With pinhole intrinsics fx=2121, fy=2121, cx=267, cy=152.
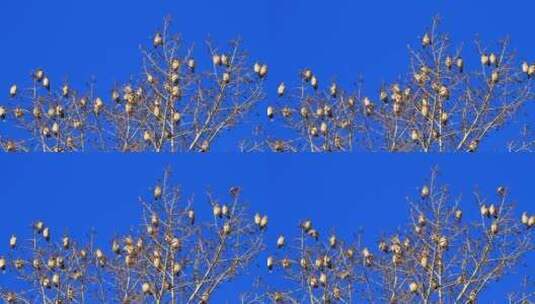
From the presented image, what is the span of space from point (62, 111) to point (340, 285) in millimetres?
2641

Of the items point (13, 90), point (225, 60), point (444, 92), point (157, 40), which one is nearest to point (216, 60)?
point (225, 60)

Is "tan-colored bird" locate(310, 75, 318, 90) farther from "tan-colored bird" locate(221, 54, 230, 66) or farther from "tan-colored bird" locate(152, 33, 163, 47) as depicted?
"tan-colored bird" locate(152, 33, 163, 47)

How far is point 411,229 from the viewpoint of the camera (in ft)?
37.7

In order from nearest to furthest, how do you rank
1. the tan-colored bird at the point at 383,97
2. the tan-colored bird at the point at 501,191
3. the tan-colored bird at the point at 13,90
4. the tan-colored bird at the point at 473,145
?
the tan-colored bird at the point at 501,191
the tan-colored bird at the point at 473,145
the tan-colored bird at the point at 383,97
the tan-colored bird at the point at 13,90

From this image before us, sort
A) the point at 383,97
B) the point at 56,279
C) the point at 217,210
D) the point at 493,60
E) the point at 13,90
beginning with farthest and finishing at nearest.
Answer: the point at 13,90 → the point at 493,60 → the point at 383,97 → the point at 56,279 → the point at 217,210

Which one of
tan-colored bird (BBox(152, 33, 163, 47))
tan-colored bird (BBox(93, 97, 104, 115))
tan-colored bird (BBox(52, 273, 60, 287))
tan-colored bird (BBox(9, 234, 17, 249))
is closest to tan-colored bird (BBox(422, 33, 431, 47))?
tan-colored bird (BBox(152, 33, 163, 47))

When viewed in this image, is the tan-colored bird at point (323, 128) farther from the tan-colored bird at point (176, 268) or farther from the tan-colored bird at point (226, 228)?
the tan-colored bird at point (176, 268)

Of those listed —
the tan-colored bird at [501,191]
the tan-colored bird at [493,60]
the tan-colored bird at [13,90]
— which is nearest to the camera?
the tan-colored bird at [501,191]

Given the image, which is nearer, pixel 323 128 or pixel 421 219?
pixel 421 219

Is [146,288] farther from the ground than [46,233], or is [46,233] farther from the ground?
[46,233]

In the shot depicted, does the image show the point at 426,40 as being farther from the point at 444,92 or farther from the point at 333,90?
the point at 333,90

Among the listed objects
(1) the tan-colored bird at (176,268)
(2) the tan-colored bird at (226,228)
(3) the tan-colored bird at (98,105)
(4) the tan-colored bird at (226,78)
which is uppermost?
(4) the tan-colored bird at (226,78)

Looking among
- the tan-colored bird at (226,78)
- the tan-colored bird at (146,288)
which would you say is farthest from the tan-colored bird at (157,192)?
the tan-colored bird at (226,78)

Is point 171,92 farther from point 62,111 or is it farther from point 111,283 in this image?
point 111,283
